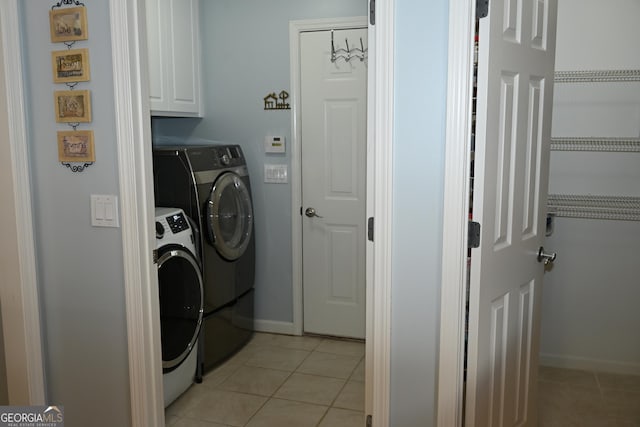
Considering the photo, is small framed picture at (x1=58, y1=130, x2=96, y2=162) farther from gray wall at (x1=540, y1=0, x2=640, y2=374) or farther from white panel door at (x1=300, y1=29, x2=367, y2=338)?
gray wall at (x1=540, y1=0, x2=640, y2=374)

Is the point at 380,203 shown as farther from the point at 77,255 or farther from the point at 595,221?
the point at 595,221

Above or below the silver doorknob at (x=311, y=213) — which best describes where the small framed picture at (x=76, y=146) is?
above

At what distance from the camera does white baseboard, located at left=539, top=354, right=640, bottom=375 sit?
337 cm

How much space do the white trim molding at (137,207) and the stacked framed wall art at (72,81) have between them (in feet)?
0.47

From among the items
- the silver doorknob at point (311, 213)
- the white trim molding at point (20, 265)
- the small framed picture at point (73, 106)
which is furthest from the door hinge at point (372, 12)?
the silver doorknob at point (311, 213)

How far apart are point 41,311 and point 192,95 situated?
6.43ft

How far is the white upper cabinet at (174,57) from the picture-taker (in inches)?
130

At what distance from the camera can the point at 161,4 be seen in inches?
133

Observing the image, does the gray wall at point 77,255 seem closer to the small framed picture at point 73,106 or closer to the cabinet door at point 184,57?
the small framed picture at point 73,106

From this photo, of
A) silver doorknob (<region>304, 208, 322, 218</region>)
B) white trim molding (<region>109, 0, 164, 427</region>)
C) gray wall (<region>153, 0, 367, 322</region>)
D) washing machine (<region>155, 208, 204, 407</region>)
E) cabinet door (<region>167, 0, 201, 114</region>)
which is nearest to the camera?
white trim molding (<region>109, 0, 164, 427</region>)

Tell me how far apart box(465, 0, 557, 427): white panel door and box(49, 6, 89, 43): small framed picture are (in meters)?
1.43

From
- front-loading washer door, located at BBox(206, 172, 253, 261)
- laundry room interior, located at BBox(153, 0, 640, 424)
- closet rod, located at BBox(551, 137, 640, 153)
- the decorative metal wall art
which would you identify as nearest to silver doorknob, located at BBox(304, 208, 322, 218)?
front-loading washer door, located at BBox(206, 172, 253, 261)

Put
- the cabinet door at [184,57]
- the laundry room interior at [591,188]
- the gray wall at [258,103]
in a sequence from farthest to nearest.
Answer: the gray wall at [258,103] → the cabinet door at [184,57] → the laundry room interior at [591,188]

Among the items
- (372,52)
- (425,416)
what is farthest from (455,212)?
(425,416)
